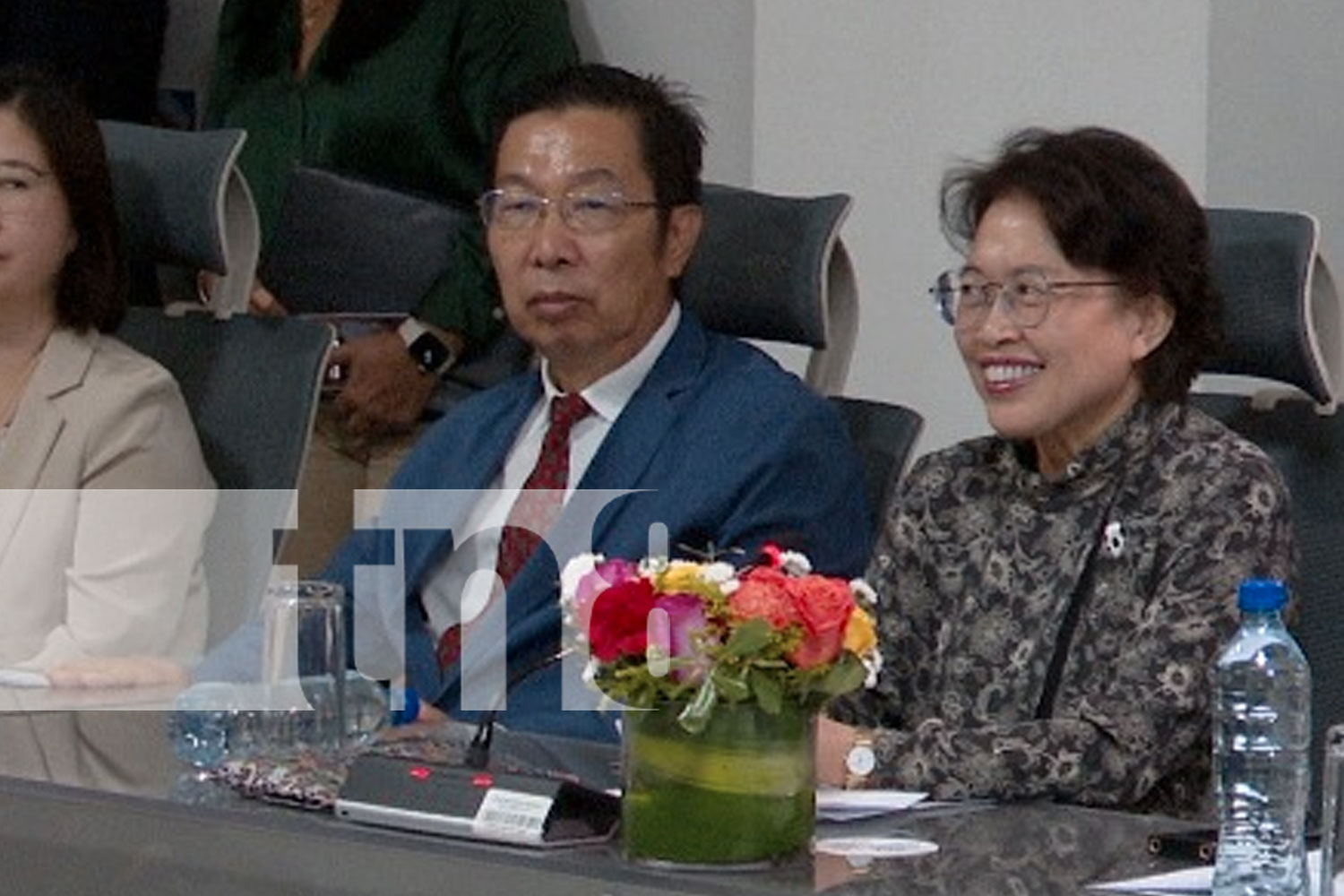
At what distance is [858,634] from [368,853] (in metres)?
0.42

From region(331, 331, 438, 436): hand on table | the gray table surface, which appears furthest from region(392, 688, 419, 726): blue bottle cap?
region(331, 331, 438, 436): hand on table

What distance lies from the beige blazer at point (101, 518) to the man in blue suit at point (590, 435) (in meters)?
0.23

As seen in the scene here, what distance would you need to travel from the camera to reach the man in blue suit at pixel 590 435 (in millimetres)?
3600

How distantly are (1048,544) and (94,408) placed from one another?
1395 millimetres

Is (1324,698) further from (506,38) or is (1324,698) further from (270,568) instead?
(506,38)

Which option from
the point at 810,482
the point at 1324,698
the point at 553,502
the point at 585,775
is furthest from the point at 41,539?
the point at 1324,698

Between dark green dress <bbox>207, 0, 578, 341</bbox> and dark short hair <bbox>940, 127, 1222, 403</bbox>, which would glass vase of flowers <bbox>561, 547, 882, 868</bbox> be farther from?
dark green dress <bbox>207, 0, 578, 341</bbox>

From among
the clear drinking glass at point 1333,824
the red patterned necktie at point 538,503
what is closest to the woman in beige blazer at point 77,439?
the red patterned necktie at point 538,503

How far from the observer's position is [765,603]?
2.63 metres

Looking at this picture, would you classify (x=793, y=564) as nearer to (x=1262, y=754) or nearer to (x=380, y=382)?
(x=1262, y=754)

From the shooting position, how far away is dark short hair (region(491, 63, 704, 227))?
3818 millimetres

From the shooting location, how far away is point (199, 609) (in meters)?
4.11

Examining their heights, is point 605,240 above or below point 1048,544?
above

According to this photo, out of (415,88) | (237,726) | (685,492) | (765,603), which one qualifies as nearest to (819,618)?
(765,603)
